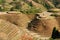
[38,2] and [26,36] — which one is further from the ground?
[26,36]

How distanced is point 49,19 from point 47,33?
4549 millimetres

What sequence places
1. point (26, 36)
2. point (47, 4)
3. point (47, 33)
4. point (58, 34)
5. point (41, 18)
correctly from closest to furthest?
point (26, 36) → point (58, 34) → point (47, 33) → point (41, 18) → point (47, 4)

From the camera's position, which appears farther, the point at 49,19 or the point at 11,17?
the point at 11,17

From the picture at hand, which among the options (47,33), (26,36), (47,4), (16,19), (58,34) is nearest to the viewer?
(26,36)

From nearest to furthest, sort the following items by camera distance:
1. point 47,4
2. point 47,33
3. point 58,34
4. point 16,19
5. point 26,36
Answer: point 26,36
point 58,34
point 47,33
point 16,19
point 47,4

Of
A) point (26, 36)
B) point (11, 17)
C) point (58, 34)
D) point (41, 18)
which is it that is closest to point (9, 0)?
point (11, 17)

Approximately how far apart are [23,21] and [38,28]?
8738 mm

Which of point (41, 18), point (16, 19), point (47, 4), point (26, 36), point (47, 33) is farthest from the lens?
point (47, 4)

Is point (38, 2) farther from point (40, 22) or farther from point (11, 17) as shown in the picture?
point (40, 22)

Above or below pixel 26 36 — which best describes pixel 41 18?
below

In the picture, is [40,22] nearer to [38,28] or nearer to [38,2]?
[38,28]

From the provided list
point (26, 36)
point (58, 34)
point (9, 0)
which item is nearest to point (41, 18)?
point (58, 34)

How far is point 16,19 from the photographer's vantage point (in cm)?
5522

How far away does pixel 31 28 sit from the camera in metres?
49.4
